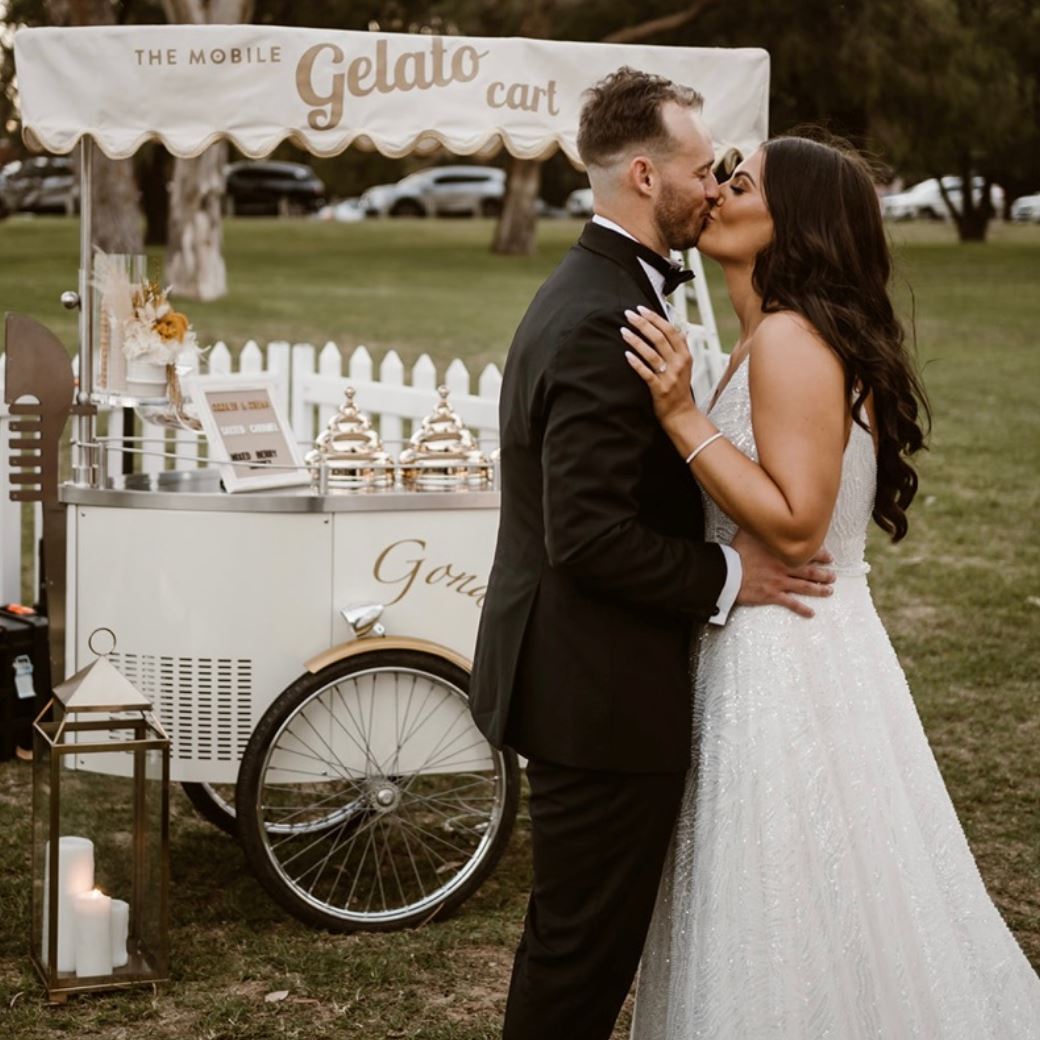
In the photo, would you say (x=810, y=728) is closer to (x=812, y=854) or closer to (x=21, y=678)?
(x=812, y=854)

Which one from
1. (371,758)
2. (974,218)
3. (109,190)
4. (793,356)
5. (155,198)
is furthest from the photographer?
(974,218)

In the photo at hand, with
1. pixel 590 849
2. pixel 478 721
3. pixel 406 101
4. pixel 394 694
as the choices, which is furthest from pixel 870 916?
pixel 406 101

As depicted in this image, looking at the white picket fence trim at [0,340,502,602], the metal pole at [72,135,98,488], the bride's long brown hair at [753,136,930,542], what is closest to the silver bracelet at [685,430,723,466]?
the bride's long brown hair at [753,136,930,542]

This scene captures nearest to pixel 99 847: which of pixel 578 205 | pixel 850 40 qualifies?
pixel 850 40

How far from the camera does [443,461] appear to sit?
504 centimetres

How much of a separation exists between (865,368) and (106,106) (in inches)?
109

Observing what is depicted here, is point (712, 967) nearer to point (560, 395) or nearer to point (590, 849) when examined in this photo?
point (590, 849)

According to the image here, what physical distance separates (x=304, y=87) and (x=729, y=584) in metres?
2.59

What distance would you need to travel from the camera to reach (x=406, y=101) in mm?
5211

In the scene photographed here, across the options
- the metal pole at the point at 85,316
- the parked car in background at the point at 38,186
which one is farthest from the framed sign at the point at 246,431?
the parked car in background at the point at 38,186

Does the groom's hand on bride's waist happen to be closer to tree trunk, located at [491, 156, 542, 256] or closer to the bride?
the bride

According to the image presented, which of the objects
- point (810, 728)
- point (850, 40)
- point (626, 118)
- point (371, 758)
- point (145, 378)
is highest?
point (850, 40)

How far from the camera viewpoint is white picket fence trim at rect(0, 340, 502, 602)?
735cm

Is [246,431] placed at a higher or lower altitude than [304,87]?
lower
